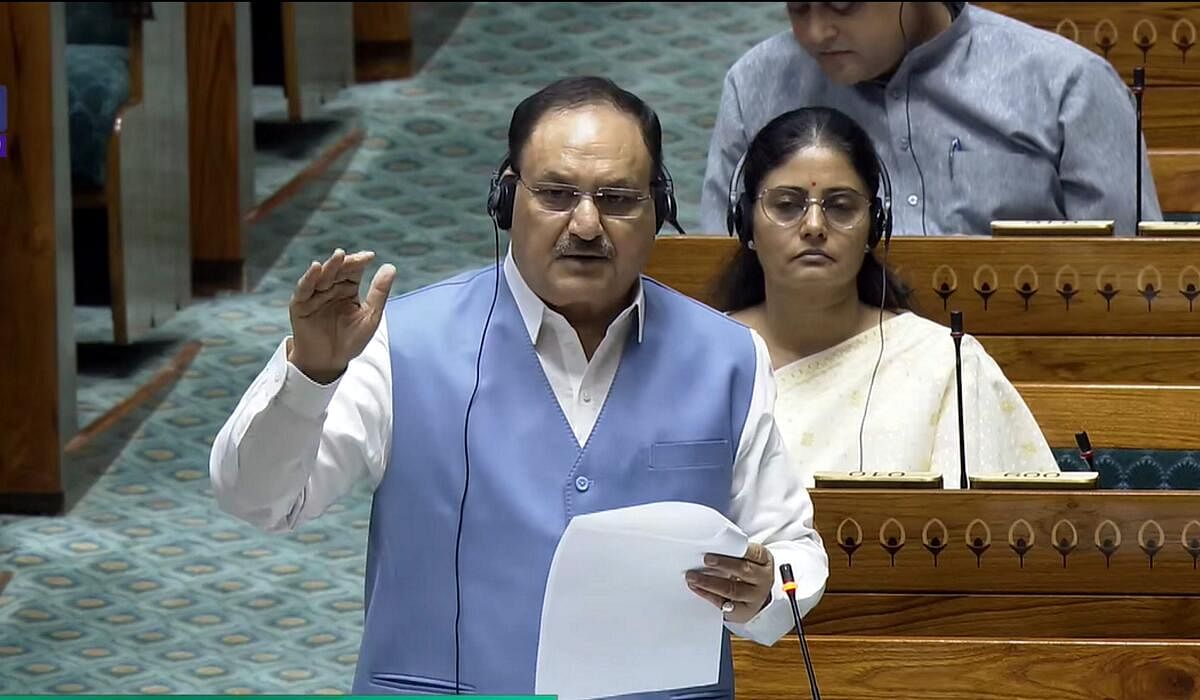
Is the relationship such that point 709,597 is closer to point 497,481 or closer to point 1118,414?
point 497,481

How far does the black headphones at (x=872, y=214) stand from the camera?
8.80 feet

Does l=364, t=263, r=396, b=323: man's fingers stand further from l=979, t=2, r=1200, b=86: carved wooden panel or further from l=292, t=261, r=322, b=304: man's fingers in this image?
l=979, t=2, r=1200, b=86: carved wooden panel

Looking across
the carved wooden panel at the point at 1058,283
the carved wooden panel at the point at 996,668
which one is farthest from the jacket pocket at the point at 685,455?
the carved wooden panel at the point at 1058,283

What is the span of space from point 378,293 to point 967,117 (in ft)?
6.31

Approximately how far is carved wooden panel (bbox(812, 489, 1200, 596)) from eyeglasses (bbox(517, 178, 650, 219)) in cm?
81

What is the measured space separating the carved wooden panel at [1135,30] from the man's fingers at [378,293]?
2.70 meters

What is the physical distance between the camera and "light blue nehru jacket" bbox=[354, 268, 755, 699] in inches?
69.7

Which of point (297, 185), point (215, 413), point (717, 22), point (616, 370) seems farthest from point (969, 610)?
point (717, 22)

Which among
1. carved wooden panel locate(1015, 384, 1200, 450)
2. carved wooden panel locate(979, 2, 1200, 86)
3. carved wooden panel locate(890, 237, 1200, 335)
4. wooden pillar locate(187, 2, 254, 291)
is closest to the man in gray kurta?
carved wooden panel locate(890, 237, 1200, 335)

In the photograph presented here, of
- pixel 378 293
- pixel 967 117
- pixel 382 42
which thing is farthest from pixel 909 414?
pixel 382 42

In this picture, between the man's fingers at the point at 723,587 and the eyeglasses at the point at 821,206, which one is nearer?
the man's fingers at the point at 723,587

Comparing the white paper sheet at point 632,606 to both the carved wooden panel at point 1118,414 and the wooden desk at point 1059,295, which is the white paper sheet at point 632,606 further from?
the wooden desk at point 1059,295

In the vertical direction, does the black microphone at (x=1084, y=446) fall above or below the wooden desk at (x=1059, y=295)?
below

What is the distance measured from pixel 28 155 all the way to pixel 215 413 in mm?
737
